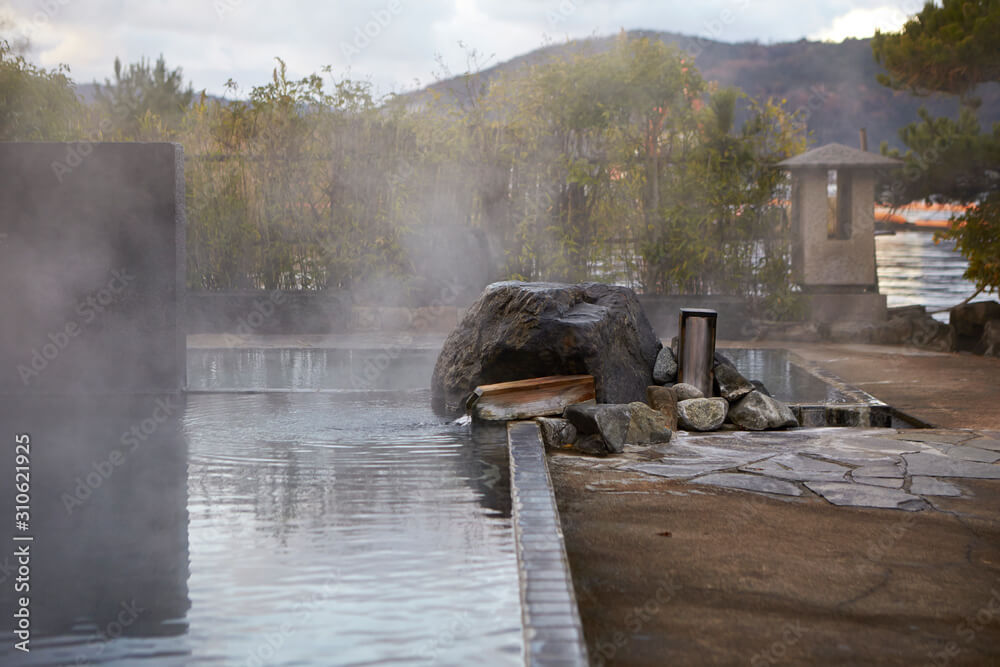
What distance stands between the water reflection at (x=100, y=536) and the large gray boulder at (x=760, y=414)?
107 inches

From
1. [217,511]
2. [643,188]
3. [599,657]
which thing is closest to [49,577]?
[217,511]

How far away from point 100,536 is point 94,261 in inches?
127

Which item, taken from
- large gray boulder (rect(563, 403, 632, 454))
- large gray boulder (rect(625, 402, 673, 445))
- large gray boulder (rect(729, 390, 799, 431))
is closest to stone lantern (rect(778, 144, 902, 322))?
large gray boulder (rect(729, 390, 799, 431))

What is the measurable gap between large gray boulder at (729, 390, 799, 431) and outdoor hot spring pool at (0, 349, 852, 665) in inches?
59.5

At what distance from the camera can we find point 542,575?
2.35 m

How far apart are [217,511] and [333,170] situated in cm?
687

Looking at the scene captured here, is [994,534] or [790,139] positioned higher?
[790,139]

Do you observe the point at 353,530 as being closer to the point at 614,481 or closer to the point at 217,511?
the point at 217,511

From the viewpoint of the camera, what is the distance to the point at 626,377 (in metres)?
5.04

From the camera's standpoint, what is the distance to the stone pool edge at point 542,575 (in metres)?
1.95

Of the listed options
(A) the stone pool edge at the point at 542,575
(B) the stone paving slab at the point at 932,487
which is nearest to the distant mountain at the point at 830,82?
(B) the stone paving slab at the point at 932,487

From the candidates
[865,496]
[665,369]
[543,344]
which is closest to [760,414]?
[665,369]

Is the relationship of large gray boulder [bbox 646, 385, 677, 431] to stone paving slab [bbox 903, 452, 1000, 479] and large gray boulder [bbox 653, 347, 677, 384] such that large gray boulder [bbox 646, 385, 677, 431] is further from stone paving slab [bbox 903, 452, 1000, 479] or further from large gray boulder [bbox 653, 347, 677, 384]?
stone paving slab [bbox 903, 452, 1000, 479]

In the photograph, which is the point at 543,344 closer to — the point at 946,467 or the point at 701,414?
the point at 701,414
